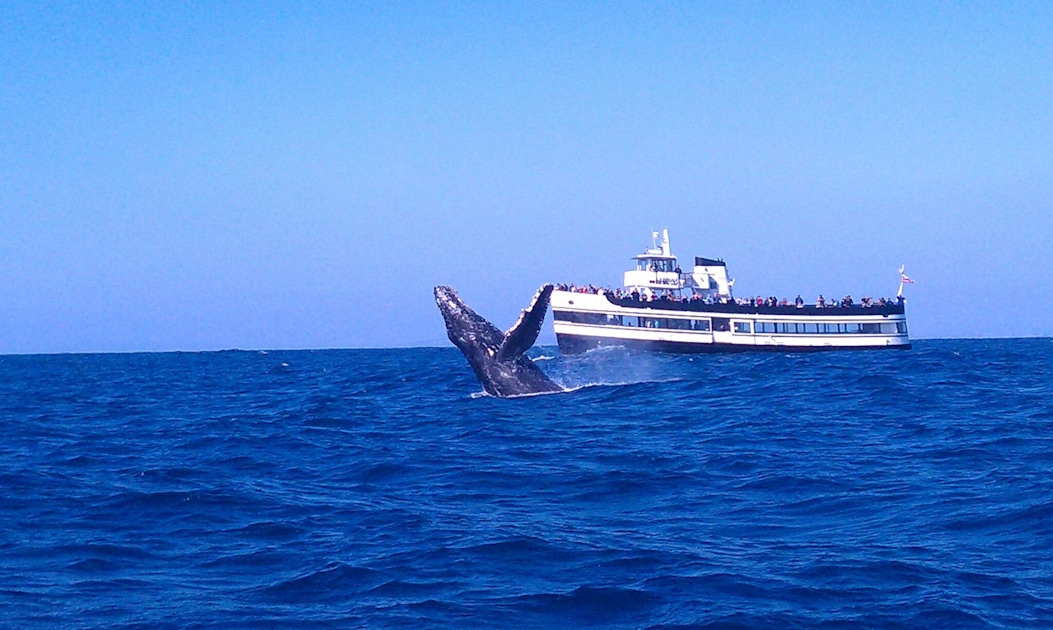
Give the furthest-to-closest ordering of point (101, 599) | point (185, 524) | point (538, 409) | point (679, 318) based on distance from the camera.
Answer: point (679, 318), point (538, 409), point (185, 524), point (101, 599)

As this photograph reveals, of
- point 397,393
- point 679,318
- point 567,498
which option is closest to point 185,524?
point 567,498

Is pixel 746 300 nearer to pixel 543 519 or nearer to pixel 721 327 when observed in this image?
pixel 721 327

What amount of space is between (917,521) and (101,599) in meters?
7.78

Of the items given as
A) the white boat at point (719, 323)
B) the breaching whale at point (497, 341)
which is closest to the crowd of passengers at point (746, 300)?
the white boat at point (719, 323)

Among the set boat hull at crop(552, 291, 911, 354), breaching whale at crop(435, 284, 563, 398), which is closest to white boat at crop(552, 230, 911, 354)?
boat hull at crop(552, 291, 911, 354)

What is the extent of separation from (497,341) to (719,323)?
112ft

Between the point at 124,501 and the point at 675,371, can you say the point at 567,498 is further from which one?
the point at 675,371

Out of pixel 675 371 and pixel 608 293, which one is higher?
pixel 608 293

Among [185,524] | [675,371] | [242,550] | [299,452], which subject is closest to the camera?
[242,550]

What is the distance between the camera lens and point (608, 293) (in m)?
54.6

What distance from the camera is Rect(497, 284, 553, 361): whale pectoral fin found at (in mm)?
18172

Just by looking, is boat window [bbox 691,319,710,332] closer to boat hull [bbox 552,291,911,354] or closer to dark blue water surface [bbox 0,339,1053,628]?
boat hull [bbox 552,291,911,354]

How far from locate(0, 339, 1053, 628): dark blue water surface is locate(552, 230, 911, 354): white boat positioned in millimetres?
31133

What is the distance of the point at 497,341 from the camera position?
21359mm
